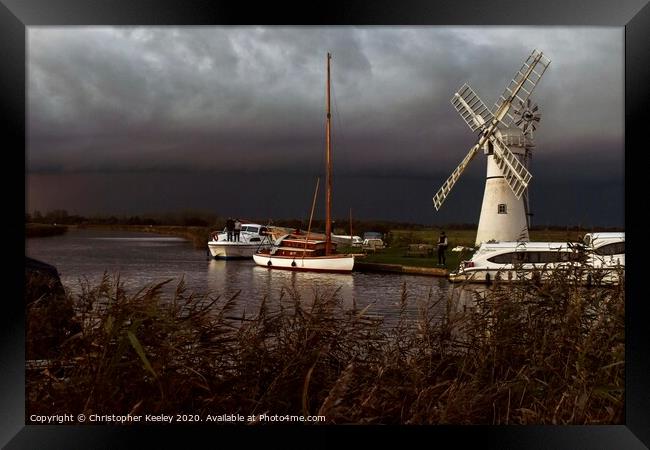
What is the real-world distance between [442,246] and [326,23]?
140 inches

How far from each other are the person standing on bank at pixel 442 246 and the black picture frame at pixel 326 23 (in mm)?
2947

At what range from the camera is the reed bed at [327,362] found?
9.48 feet

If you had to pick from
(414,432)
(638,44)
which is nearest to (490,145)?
(638,44)

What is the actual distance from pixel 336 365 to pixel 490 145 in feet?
37.6

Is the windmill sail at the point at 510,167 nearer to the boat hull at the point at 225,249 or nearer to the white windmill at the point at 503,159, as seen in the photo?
the white windmill at the point at 503,159

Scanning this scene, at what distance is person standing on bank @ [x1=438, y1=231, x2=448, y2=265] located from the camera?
5.90 metres

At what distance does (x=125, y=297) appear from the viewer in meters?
3.00

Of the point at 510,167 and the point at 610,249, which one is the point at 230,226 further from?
the point at 510,167

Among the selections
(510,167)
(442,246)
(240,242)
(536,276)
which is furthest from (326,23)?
(510,167)

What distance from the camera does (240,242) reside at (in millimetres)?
7824

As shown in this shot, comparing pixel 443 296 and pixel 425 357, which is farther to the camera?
pixel 443 296

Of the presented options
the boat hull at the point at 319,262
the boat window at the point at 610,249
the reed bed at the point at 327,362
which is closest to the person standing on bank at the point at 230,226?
the boat hull at the point at 319,262

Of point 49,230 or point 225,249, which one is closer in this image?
point 49,230

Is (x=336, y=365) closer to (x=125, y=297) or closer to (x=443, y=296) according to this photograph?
(x=443, y=296)
